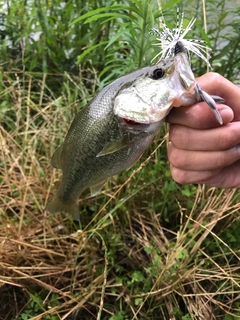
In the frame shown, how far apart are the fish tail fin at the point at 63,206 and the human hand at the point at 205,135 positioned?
0.51 m

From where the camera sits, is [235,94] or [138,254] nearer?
[235,94]

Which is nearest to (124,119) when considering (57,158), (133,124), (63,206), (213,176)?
(133,124)

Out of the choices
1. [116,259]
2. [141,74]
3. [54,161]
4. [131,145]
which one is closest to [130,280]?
[116,259]

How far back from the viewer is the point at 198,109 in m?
0.90

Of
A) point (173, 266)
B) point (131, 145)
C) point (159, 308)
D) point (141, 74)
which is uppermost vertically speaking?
point (141, 74)

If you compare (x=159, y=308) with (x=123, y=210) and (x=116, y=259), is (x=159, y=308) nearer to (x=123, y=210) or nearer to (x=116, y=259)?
(x=116, y=259)

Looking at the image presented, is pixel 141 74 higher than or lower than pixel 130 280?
higher

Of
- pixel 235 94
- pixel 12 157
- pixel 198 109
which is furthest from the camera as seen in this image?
pixel 12 157

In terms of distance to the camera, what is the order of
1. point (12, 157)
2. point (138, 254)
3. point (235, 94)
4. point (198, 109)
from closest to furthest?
point (198, 109), point (235, 94), point (138, 254), point (12, 157)

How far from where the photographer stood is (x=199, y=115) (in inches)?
36.1

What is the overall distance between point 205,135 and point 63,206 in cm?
67

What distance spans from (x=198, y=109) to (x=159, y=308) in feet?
2.88

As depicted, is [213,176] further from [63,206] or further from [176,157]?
[63,206]

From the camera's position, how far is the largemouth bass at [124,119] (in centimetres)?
88
